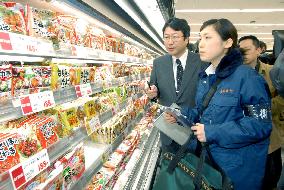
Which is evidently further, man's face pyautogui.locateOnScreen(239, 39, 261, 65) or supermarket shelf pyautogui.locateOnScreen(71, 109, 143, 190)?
man's face pyautogui.locateOnScreen(239, 39, 261, 65)

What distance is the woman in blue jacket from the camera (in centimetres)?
174

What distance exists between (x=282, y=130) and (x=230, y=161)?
5.26 feet

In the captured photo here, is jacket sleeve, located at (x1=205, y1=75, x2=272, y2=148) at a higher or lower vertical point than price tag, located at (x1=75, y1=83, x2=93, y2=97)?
lower

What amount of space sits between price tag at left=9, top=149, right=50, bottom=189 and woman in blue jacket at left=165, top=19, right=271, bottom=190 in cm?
98

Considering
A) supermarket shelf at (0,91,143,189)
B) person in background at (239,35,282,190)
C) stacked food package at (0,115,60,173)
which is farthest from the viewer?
person in background at (239,35,282,190)

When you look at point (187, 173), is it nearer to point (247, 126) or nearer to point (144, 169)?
point (247, 126)

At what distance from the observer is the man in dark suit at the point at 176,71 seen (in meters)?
2.57

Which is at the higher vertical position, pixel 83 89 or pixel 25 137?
pixel 83 89

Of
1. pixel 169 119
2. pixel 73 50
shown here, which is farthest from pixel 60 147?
pixel 169 119

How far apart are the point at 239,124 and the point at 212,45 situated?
56 centimetres

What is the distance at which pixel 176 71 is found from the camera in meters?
2.70

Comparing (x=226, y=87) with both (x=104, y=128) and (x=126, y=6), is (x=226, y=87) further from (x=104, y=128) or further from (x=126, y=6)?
(x=126, y=6)

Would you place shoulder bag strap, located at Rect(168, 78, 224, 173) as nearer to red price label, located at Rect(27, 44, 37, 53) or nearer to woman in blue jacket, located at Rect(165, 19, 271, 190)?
woman in blue jacket, located at Rect(165, 19, 271, 190)

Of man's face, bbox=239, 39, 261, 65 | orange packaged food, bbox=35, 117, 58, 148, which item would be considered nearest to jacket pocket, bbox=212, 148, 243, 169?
orange packaged food, bbox=35, 117, 58, 148
